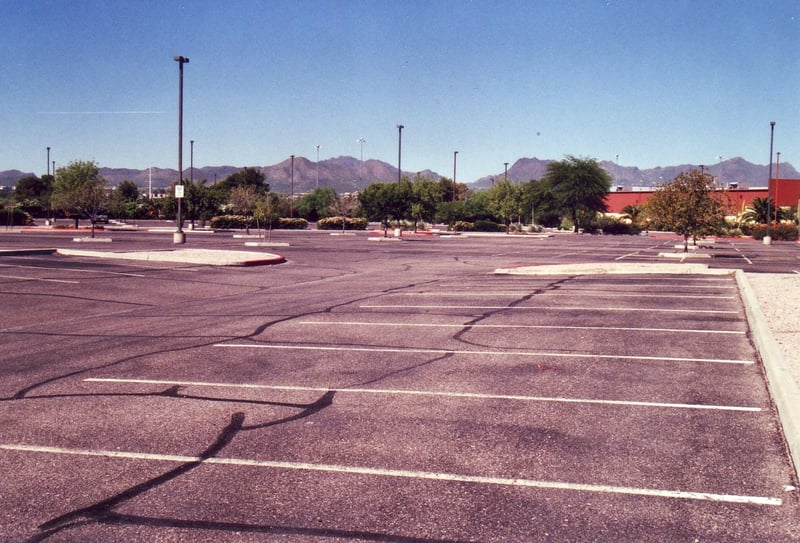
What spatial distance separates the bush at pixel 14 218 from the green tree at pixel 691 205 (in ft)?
183

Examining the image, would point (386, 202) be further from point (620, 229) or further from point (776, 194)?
point (776, 194)

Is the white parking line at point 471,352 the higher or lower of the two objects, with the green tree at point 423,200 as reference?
lower

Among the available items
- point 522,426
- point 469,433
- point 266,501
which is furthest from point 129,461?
point 522,426

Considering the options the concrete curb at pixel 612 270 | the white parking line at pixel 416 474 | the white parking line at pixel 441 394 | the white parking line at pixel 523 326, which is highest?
the concrete curb at pixel 612 270

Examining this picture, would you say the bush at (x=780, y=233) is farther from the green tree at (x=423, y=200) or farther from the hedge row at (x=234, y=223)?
the hedge row at (x=234, y=223)

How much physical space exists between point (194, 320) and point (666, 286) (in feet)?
38.9

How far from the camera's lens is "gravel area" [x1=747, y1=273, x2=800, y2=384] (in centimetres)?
928

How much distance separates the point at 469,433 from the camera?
20.8 ft

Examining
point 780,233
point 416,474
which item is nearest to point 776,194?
point 780,233

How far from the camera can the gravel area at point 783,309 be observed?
30.5ft

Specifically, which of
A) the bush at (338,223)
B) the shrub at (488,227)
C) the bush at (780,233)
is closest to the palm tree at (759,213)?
the bush at (780,233)

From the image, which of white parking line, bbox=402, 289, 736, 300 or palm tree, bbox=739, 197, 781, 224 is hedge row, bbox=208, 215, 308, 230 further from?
white parking line, bbox=402, 289, 736, 300

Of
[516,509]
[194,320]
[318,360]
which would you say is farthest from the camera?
[194,320]

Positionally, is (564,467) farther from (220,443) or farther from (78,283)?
(78,283)
